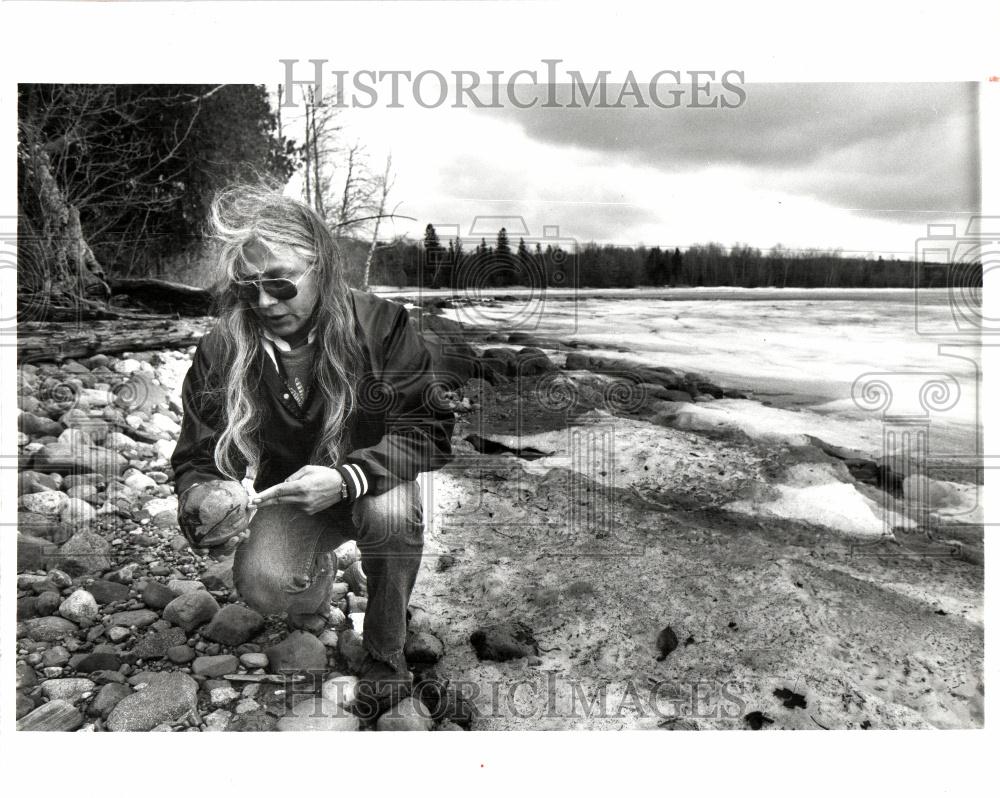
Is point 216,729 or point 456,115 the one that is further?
point 456,115

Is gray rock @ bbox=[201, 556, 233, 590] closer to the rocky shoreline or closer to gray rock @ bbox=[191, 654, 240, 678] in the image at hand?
the rocky shoreline

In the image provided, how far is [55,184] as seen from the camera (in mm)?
2578

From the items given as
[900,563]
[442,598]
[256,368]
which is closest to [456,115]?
[256,368]

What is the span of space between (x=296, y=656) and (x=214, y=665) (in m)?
0.27

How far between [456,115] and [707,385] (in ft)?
4.31

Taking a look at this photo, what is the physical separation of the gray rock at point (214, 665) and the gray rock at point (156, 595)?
0.23 metres

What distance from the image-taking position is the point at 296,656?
2.45 meters

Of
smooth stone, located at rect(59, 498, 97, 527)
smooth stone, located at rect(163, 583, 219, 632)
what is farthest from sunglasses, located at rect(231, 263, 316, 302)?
smooth stone, located at rect(163, 583, 219, 632)

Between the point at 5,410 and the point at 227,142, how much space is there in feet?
3.98

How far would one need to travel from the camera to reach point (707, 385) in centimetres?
266

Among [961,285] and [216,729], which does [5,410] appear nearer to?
[216,729]

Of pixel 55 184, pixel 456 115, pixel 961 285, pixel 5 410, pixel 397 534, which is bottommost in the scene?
pixel 397 534

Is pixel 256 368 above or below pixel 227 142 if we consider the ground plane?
below

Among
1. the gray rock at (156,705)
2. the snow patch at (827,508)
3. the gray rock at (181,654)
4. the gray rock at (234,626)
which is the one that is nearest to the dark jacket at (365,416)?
the gray rock at (234,626)
